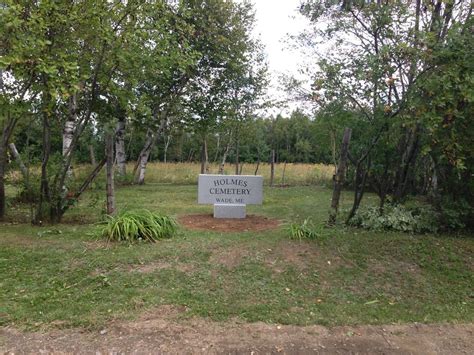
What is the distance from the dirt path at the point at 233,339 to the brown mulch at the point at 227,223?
3.44m

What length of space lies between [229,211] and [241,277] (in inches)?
151

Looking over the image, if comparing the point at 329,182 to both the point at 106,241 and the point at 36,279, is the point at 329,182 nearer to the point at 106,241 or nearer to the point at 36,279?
the point at 106,241

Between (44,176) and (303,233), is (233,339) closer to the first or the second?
(303,233)

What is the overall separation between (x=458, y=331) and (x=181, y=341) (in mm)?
2494

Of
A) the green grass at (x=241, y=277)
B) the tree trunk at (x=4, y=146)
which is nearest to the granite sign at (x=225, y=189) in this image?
the green grass at (x=241, y=277)

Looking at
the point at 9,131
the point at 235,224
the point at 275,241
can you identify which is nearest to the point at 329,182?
the point at 235,224

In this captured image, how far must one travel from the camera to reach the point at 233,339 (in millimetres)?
3248

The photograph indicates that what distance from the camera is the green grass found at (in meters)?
3.70

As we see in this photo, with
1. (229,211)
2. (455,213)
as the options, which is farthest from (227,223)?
(455,213)

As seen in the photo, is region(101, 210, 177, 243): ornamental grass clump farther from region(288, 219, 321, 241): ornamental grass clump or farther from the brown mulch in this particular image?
region(288, 219, 321, 241): ornamental grass clump

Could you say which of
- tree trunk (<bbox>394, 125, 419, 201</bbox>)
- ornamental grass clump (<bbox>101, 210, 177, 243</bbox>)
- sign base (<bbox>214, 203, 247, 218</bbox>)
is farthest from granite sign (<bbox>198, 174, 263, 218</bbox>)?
tree trunk (<bbox>394, 125, 419, 201</bbox>)

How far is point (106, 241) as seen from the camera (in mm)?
5480

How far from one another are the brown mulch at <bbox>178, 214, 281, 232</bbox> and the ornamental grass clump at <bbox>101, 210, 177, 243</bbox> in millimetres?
1078

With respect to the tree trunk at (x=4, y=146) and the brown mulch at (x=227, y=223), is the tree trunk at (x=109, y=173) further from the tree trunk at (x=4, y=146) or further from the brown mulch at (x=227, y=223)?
the tree trunk at (x=4, y=146)
